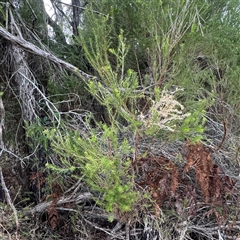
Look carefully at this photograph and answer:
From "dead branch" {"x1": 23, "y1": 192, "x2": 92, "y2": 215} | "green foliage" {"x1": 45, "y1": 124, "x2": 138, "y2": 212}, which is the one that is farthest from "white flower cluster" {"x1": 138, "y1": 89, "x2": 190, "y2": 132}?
"dead branch" {"x1": 23, "y1": 192, "x2": 92, "y2": 215}

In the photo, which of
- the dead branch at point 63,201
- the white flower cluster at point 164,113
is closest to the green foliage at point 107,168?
the white flower cluster at point 164,113

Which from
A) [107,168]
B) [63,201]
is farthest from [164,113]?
[63,201]

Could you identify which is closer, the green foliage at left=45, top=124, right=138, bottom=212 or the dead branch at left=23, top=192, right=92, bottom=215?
the green foliage at left=45, top=124, right=138, bottom=212

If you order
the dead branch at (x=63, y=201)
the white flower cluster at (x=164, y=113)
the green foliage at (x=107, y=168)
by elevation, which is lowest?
the dead branch at (x=63, y=201)

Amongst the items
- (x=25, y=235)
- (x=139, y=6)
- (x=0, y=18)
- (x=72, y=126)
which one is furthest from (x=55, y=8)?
(x=25, y=235)

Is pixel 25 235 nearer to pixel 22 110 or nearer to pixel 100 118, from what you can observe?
pixel 22 110

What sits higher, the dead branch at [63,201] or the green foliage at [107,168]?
the green foliage at [107,168]

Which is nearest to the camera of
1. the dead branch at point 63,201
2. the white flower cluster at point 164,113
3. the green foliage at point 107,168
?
the white flower cluster at point 164,113

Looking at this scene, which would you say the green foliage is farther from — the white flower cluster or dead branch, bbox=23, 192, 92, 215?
dead branch, bbox=23, 192, 92, 215

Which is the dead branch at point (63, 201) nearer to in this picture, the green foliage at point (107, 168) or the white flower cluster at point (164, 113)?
Result: the green foliage at point (107, 168)

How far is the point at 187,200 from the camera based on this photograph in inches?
110

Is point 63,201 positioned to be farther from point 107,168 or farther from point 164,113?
point 164,113

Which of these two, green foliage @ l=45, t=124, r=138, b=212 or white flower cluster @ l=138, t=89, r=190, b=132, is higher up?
white flower cluster @ l=138, t=89, r=190, b=132

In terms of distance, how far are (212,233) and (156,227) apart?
58cm
